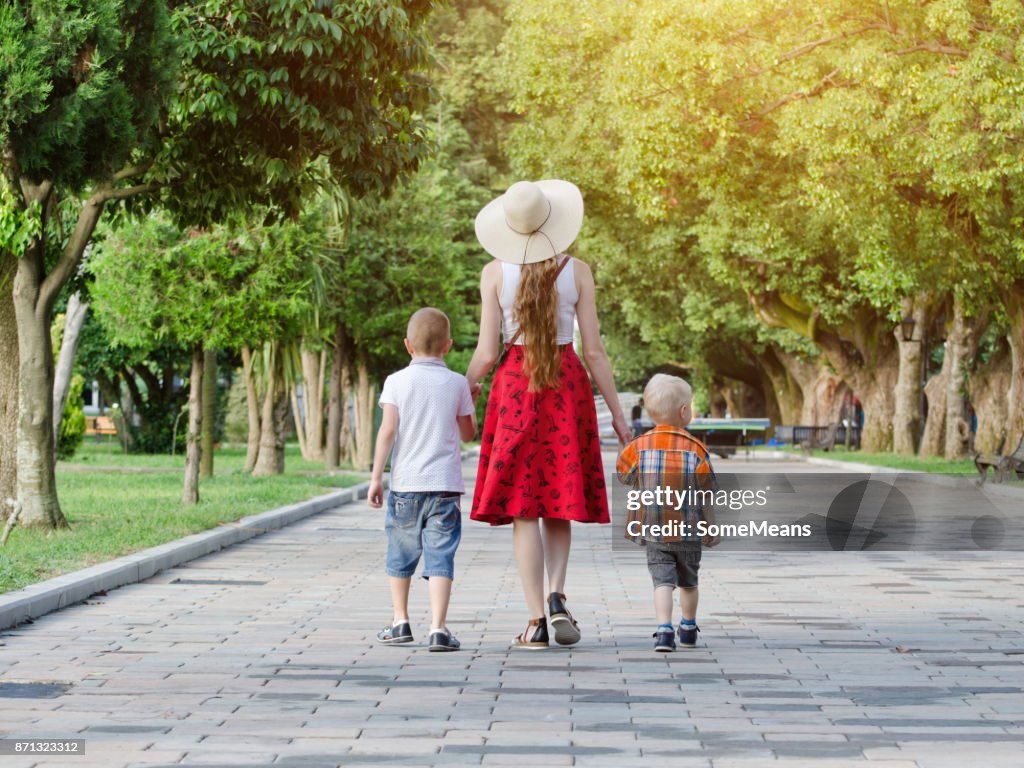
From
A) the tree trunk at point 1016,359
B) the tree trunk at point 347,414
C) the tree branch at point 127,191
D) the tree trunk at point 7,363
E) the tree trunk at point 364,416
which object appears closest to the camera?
the tree branch at point 127,191

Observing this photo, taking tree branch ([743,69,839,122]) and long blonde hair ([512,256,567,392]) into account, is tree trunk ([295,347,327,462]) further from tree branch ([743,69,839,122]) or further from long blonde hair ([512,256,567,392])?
long blonde hair ([512,256,567,392])

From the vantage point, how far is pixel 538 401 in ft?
24.9

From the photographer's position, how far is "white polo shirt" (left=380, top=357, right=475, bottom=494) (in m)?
7.71

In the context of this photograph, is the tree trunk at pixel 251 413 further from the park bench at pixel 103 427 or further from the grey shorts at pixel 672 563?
the park bench at pixel 103 427

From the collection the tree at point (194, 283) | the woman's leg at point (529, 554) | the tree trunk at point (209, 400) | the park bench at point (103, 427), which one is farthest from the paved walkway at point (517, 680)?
the park bench at point (103, 427)

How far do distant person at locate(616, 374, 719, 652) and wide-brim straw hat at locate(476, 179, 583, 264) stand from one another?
0.84m

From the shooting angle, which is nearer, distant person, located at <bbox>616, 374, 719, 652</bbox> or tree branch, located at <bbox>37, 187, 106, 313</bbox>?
distant person, located at <bbox>616, 374, 719, 652</bbox>

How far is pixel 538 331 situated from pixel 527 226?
58cm

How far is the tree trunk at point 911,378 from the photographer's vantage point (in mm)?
38812

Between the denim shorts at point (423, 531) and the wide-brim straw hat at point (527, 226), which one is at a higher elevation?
the wide-brim straw hat at point (527, 226)

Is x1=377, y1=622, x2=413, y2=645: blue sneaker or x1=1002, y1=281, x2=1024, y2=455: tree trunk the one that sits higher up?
x1=1002, y1=281, x2=1024, y2=455: tree trunk

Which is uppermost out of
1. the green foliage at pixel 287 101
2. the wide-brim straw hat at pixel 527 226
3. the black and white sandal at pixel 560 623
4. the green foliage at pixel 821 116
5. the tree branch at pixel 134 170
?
the green foliage at pixel 821 116

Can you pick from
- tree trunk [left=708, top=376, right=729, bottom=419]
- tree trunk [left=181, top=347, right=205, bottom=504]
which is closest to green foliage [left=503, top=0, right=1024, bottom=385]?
tree trunk [left=181, top=347, right=205, bottom=504]

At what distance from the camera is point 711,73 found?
24781 mm
